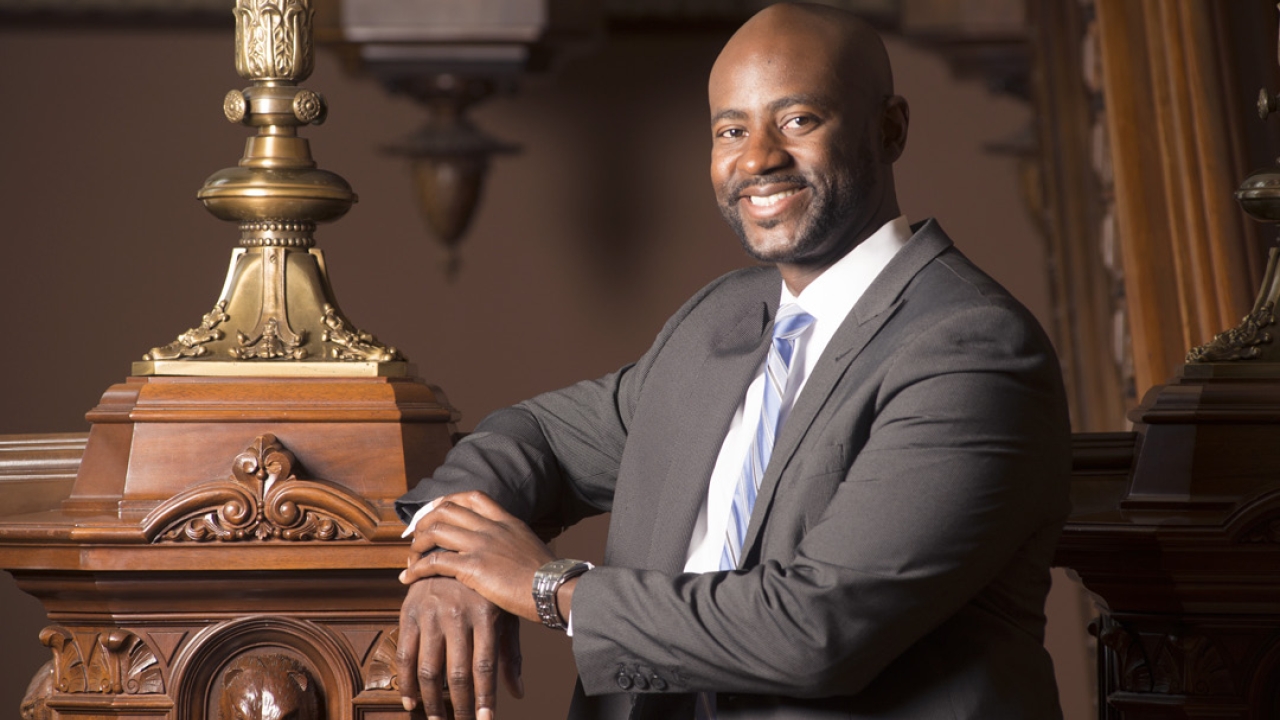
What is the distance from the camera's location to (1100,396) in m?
4.64

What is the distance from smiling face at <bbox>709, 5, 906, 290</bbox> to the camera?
5.65 ft

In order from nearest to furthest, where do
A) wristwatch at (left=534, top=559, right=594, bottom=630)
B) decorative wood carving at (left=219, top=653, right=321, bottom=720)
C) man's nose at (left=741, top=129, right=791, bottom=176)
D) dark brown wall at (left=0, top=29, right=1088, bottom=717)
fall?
wristwatch at (left=534, top=559, right=594, bottom=630)
man's nose at (left=741, top=129, right=791, bottom=176)
decorative wood carving at (left=219, top=653, right=321, bottom=720)
dark brown wall at (left=0, top=29, right=1088, bottom=717)

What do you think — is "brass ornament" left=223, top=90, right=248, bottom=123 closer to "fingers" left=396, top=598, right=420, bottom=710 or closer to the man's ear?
"fingers" left=396, top=598, right=420, bottom=710

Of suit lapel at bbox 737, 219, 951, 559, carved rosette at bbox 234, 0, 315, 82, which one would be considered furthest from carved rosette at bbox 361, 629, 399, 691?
carved rosette at bbox 234, 0, 315, 82

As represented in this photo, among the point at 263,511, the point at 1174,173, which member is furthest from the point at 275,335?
the point at 1174,173

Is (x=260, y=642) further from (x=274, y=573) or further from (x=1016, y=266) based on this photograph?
(x=1016, y=266)

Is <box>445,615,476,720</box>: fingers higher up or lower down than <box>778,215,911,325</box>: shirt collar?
lower down

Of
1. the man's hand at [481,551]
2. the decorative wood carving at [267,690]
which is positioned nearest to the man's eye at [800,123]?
the man's hand at [481,551]

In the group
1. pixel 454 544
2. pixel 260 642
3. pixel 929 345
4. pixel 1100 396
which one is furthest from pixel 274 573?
pixel 1100 396

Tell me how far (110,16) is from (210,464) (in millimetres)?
4479

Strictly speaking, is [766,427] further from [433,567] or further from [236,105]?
[236,105]

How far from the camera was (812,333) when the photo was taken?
1795mm

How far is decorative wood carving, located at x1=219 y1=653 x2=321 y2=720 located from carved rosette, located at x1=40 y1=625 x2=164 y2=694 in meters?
0.08

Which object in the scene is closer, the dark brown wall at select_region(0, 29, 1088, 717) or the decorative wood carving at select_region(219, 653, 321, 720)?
the decorative wood carving at select_region(219, 653, 321, 720)
